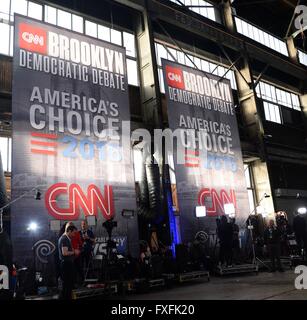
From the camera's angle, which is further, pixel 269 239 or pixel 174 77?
pixel 174 77

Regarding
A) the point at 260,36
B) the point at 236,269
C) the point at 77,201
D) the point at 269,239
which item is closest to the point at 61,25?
the point at 77,201

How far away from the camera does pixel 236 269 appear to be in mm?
10820

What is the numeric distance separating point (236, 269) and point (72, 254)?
615cm

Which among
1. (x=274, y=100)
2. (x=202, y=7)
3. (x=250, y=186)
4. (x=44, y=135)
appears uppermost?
(x=202, y=7)

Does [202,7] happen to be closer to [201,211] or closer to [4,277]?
[201,211]

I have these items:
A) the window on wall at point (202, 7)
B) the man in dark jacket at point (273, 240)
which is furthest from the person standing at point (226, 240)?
the window on wall at point (202, 7)

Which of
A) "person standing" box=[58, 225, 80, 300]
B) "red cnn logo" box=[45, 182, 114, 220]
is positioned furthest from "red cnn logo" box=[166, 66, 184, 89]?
"person standing" box=[58, 225, 80, 300]

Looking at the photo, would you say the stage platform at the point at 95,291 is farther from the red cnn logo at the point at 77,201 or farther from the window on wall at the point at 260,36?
the window on wall at the point at 260,36

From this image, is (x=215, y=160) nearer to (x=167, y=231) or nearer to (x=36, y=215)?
(x=167, y=231)

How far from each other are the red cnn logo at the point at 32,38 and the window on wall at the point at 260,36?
43.3ft

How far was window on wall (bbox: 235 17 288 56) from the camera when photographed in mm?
20344

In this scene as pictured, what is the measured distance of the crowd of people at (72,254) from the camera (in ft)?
21.3

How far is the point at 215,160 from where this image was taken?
45.0 ft

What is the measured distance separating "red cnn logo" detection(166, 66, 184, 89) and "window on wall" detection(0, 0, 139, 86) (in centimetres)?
226
